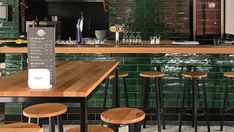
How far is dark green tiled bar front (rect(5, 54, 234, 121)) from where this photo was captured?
523 centimetres

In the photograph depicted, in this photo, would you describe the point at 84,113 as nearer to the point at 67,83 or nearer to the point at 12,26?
the point at 67,83

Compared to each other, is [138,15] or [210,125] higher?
[138,15]

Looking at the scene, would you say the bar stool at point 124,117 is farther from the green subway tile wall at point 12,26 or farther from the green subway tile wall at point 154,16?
the green subway tile wall at point 12,26

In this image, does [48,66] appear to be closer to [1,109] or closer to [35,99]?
[35,99]

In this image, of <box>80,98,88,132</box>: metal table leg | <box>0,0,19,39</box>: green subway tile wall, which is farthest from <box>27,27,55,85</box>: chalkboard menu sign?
<box>0,0,19,39</box>: green subway tile wall

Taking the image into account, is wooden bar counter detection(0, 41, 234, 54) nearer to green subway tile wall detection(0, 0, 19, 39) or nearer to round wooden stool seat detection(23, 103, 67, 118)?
round wooden stool seat detection(23, 103, 67, 118)

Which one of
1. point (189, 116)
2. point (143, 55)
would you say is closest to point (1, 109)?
point (143, 55)

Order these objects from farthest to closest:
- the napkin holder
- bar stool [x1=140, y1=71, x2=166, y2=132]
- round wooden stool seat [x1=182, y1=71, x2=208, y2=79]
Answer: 1. round wooden stool seat [x1=182, y1=71, x2=208, y2=79]
2. bar stool [x1=140, y1=71, x2=166, y2=132]
3. the napkin holder

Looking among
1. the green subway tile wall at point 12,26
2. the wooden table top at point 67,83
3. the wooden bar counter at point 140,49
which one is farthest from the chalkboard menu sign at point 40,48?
the green subway tile wall at point 12,26

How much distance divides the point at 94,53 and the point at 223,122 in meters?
2.07

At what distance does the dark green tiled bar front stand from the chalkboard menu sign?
2.76m

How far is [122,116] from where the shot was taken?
2.91 meters

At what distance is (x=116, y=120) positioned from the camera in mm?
2818

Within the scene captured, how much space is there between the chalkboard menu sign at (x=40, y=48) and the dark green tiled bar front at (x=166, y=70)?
2760mm
